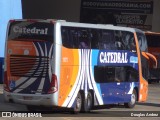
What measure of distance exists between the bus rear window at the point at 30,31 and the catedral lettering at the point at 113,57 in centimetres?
279

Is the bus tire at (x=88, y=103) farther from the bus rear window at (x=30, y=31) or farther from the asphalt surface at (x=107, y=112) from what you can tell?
the bus rear window at (x=30, y=31)

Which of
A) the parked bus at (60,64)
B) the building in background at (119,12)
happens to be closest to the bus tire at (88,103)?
the parked bus at (60,64)

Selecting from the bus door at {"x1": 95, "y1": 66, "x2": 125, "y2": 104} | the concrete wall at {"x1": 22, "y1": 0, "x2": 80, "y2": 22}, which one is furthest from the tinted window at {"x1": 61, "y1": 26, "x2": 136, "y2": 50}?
the concrete wall at {"x1": 22, "y1": 0, "x2": 80, "y2": 22}

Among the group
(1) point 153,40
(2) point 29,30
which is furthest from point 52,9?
(2) point 29,30

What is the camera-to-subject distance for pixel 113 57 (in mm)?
19750

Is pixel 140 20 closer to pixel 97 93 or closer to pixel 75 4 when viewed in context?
pixel 75 4

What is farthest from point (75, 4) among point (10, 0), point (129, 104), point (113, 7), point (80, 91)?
point (80, 91)

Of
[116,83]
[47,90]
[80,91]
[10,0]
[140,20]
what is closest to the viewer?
[47,90]

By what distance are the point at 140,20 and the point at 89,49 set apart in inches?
1169

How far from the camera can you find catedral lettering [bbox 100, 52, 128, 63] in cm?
1917

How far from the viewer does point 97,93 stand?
18.8m

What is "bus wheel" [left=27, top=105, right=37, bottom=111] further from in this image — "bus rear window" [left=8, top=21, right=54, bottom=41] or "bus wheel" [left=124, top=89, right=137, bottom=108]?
"bus wheel" [left=124, top=89, right=137, bottom=108]

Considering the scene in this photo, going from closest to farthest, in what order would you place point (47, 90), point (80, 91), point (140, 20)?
point (47, 90) → point (80, 91) → point (140, 20)

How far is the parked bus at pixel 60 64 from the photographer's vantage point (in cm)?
1675
